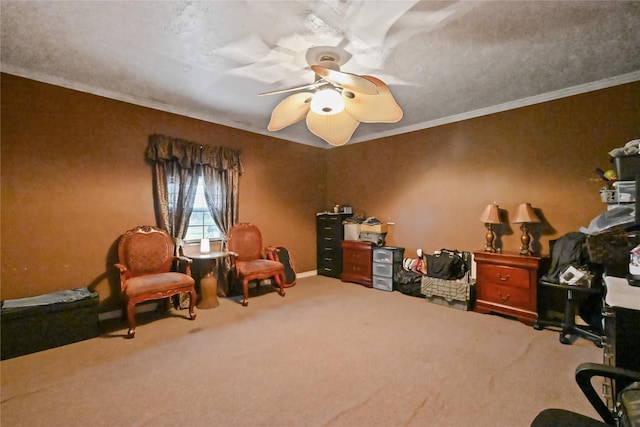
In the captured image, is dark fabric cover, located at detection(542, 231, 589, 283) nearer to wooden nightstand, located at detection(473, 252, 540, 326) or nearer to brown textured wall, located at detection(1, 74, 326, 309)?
wooden nightstand, located at detection(473, 252, 540, 326)

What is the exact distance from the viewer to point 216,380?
77.0 inches

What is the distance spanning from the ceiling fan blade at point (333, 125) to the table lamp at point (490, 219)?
7.21 feet

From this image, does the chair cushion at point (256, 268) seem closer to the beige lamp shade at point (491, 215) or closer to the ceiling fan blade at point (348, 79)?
the ceiling fan blade at point (348, 79)

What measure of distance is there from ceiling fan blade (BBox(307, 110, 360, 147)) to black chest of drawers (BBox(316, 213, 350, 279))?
2.59 meters

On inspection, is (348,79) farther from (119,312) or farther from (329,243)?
→ (329,243)

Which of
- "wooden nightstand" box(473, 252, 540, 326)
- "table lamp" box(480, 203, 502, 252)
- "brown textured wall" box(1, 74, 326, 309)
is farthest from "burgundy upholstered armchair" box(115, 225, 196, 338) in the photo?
"table lamp" box(480, 203, 502, 252)

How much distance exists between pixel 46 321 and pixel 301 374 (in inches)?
92.8

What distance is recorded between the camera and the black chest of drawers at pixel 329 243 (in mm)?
5043

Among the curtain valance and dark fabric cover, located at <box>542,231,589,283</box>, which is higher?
the curtain valance

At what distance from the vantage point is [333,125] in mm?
2490

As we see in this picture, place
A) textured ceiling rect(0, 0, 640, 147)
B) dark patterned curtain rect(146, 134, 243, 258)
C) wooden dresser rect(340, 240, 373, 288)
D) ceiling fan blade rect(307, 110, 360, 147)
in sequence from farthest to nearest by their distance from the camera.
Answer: wooden dresser rect(340, 240, 373, 288) < dark patterned curtain rect(146, 134, 243, 258) < ceiling fan blade rect(307, 110, 360, 147) < textured ceiling rect(0, 0, 640, 147)

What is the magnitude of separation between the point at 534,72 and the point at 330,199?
146 inches

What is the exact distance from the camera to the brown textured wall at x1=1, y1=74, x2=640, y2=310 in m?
2.74

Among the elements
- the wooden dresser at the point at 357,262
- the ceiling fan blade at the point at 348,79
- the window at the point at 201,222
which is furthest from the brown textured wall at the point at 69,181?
the wooden dresser at the point at 357,262
